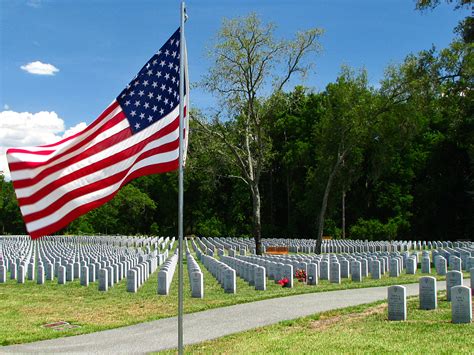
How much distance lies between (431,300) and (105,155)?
8.10 meters

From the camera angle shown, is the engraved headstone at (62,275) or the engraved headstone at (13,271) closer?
the engraved headstone at (62,275)

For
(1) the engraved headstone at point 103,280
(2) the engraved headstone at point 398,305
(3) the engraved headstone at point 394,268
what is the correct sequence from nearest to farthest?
1. (2) the engraved headstone at point 398,305
2. (1) the engraved headstone at point 103,280
3. (3) the engraved headstone at point 394,268

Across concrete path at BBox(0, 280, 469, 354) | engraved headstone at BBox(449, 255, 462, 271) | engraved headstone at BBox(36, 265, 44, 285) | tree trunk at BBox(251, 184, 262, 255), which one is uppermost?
tree trunk at BBox(251, 184, 262, 255)

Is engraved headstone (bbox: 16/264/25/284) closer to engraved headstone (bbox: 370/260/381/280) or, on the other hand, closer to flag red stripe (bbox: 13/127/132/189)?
engraved headstone (bbox: 370/260/381/280)

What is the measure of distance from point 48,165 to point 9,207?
82.4 meters

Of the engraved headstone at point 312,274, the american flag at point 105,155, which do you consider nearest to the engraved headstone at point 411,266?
the engraved headstone at point 312,274

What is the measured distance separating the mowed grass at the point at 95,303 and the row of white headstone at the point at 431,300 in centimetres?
443

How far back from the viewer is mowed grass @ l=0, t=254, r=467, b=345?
1175 centimetres

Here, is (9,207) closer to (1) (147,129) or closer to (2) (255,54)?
(2) (255,54)

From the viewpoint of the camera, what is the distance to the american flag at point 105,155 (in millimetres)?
7469

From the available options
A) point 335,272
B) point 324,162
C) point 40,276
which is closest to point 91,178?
point 335,272

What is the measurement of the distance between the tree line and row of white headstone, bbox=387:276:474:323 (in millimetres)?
14168

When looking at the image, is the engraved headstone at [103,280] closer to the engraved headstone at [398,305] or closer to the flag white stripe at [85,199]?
the engraved headstone at [398,305]

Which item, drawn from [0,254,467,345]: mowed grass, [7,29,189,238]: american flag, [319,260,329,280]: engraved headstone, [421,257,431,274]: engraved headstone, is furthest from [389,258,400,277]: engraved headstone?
[7,29,189,238]: american flag
